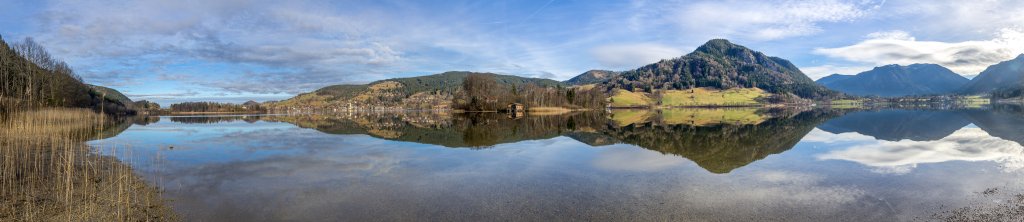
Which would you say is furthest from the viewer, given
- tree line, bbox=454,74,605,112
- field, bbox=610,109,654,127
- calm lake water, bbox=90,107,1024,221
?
tree line, bbox=454,74,605,112

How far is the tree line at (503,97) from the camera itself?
362ft

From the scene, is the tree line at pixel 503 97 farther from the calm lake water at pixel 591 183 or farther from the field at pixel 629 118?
the calm lake water at pixel 591 183

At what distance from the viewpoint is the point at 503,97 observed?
11906cm

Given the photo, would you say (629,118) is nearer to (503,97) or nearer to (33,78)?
(503,97)

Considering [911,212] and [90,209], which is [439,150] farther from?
[911,212]

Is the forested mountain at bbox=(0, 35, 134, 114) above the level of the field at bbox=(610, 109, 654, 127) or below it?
above

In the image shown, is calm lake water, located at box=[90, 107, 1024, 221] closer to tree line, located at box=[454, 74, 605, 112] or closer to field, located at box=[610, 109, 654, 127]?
field, located at box=[610, 109, 654, 127]

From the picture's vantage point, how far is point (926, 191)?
36.9 ft

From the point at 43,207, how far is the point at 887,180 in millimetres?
19723

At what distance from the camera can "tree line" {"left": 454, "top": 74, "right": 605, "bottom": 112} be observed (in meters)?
110

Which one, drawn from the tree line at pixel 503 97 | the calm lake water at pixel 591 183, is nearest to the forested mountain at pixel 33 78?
the calm lake water at pixel 591 183

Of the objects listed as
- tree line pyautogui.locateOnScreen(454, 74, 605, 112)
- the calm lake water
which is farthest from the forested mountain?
tree line pyautogui.locateOnScreen(454, 74, 605, 112)

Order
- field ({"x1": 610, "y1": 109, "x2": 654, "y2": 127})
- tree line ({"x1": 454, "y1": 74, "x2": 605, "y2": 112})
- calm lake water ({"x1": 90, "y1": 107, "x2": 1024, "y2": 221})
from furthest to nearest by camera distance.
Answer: tree line ({"x1": 454, "y1": 74, "x2": 605, "y2": 112}), field ({"x1": 610, "y1": 109, "x2": 654, "y2": 127}), calm lake water ({"x1": 90, "y1": 107, "x2": 1024, "y2": 221})

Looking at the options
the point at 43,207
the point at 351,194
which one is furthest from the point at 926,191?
the point at 43,207
